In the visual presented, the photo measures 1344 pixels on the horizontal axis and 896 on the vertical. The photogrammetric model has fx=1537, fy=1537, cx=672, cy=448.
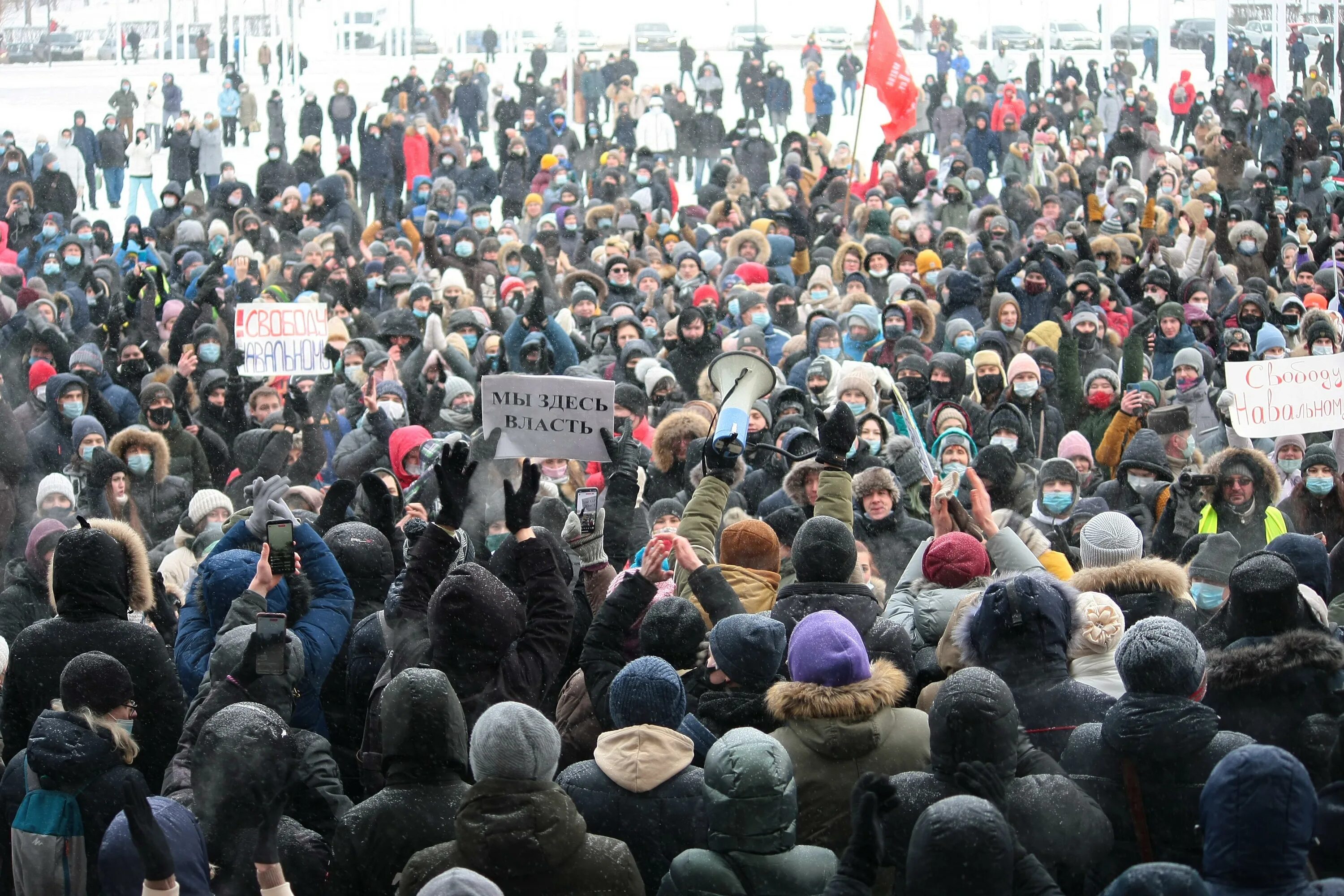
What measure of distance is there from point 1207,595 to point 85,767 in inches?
144

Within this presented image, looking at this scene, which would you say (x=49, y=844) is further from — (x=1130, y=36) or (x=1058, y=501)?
(x=1130, y=36)

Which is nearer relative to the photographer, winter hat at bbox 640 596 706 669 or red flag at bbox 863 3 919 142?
winter hat at bbox 640 596 706 669

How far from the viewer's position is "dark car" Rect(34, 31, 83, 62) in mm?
36013

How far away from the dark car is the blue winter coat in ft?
113

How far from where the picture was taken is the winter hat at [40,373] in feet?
35.3

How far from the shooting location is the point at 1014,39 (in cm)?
3597

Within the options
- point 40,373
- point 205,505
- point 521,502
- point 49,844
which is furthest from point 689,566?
point 40,373

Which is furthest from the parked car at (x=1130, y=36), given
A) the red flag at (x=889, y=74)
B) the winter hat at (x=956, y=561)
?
the winter hat at (x=956, y=561)

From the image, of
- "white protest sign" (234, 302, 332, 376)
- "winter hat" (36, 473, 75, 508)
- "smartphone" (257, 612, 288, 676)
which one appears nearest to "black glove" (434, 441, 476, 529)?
"smartphone" (257, 612, 288, 676)

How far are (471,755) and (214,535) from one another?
363 centimetres

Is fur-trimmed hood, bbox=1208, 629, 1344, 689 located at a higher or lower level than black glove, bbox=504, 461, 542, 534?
Result: lower

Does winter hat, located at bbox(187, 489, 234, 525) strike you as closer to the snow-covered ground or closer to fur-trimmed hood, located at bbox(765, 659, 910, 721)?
fur-trimmed hood, located at bbox(765, 659, 910, 721)

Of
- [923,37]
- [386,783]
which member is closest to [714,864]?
[386,783]

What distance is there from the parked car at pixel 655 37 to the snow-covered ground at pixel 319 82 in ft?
2.41
